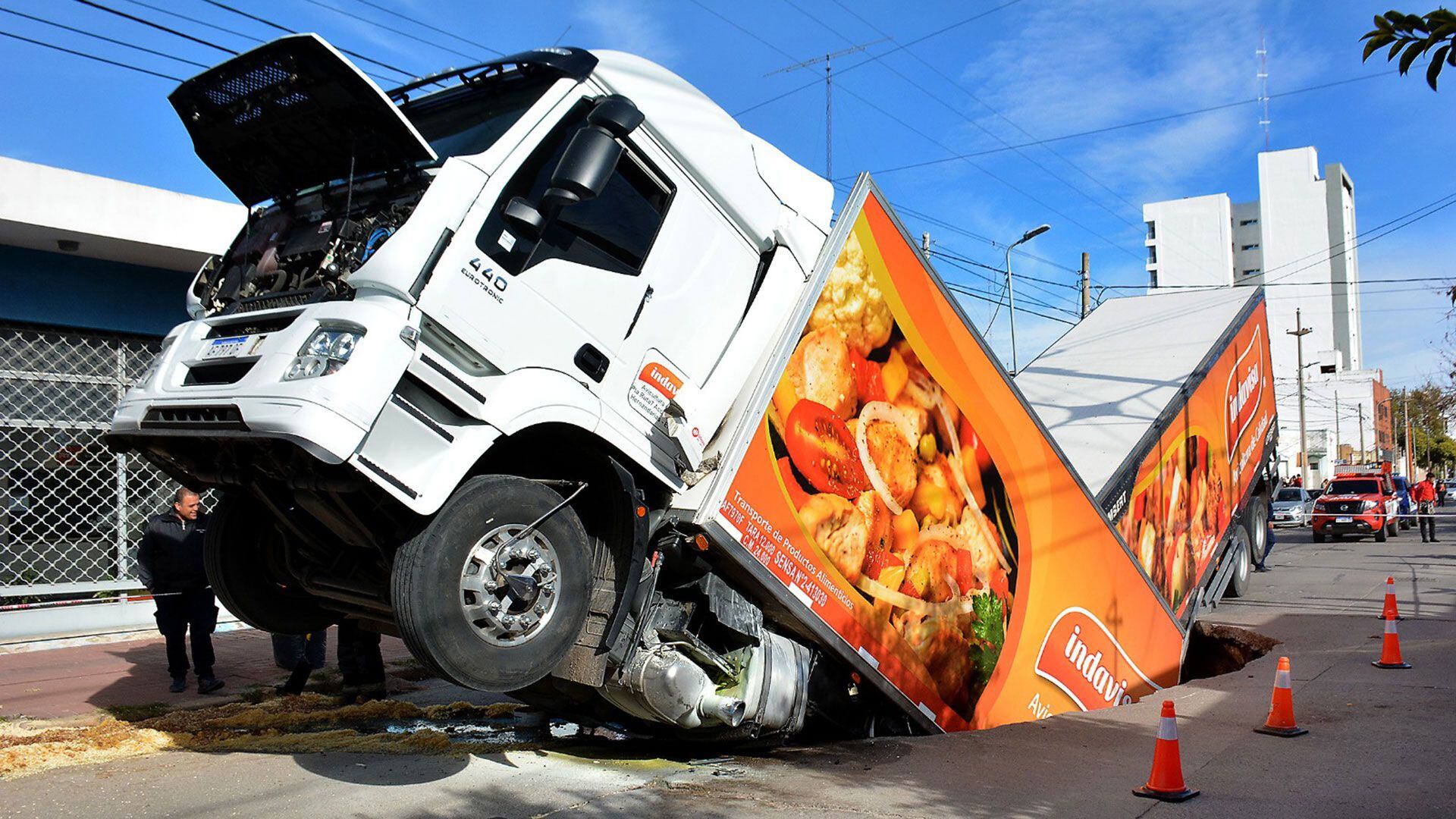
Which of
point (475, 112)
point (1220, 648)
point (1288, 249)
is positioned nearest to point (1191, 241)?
point (1288, 249)

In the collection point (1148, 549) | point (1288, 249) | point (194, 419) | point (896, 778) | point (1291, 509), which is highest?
point (1288, 249)

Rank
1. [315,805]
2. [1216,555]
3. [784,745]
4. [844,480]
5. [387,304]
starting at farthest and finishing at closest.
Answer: [1216,555] → [784,745] → [844,480] → [315,805] → [387,304]

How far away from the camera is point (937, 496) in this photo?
22.4ft

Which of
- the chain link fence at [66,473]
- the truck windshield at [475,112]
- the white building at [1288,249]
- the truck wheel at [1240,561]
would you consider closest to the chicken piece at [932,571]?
the truck windshield at [475,112]

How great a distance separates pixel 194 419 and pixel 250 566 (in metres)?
1.52

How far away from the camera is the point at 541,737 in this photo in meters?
7.01

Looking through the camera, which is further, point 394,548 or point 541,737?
point 541,737

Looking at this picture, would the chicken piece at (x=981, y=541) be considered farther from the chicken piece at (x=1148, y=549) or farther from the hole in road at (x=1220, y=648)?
the hole in road at (x=1220, y=648)

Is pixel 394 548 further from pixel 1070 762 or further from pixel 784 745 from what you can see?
pixel 1070 762

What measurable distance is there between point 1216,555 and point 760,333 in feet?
30.3

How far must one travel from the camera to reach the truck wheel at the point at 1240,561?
14.1 metres

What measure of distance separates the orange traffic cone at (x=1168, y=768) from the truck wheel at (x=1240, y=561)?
9.26m

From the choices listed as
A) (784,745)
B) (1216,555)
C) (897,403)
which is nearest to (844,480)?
(897,403)

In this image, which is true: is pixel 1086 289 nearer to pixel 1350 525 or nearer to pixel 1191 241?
pixel 1350 525
